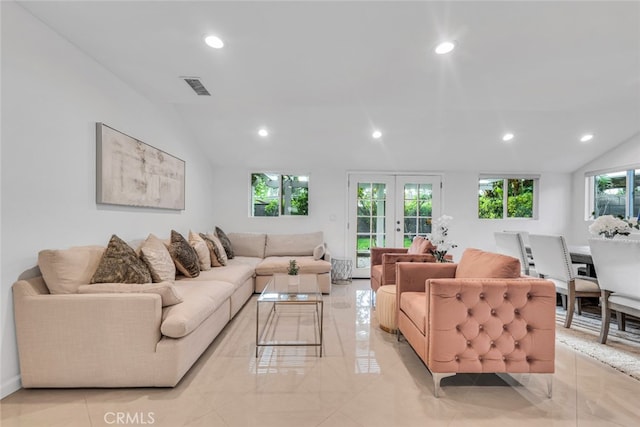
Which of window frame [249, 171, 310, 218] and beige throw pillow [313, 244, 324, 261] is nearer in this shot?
beige throw pillow [313, 244, 324, 261]

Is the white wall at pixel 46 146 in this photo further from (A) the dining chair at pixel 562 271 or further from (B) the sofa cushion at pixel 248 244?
(A) the dining chair at pixel 562 271

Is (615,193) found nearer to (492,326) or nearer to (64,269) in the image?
(492,326)

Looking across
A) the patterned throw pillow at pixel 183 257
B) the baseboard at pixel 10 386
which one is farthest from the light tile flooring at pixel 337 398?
the patterned throw pillow at pixel 183 257

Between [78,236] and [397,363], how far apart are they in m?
2.74

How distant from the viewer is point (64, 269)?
2018 mm

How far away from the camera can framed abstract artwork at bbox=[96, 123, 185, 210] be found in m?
2.58

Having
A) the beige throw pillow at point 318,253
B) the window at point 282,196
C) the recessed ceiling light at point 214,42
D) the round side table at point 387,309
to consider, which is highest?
the recessed ceiling light at point 214,42

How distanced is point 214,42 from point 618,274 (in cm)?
389

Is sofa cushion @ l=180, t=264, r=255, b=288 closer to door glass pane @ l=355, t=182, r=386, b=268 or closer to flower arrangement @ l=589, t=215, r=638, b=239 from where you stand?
door glass pane @ l=355, t=182, r=386, b=268

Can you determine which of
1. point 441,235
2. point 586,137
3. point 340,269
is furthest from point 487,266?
point 586,137

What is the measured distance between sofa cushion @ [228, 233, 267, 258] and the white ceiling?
1.71 m

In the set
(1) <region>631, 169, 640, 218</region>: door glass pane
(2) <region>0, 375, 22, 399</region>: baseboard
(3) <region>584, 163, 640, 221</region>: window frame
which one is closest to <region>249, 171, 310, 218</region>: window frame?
(2) <region>0, 375, 22, 399</region>: baseboard

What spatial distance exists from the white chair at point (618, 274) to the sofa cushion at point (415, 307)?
167 centimetres

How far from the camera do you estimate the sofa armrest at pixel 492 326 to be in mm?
1891
